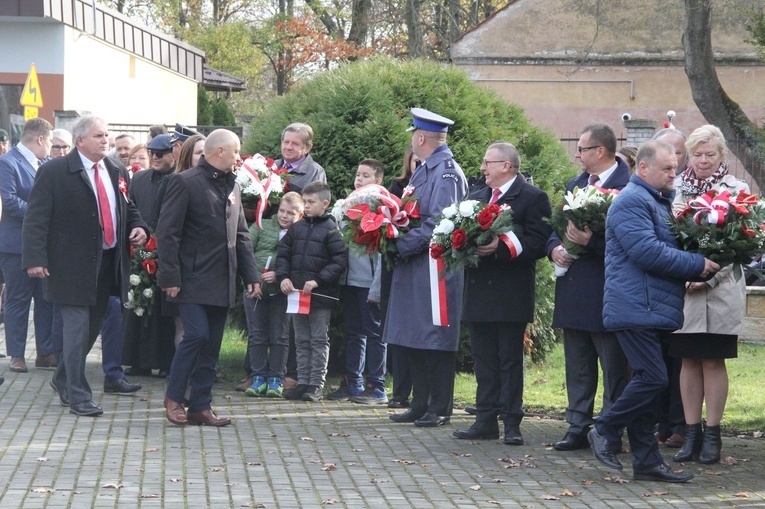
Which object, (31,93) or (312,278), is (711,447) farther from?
(31,93)

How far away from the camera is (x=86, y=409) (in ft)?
28.7

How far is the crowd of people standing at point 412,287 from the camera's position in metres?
6.94

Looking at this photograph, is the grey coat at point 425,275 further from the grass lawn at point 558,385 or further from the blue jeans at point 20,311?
the blue jeans at point 20,311

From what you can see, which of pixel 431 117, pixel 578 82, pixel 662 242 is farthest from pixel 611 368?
pixel 578 82

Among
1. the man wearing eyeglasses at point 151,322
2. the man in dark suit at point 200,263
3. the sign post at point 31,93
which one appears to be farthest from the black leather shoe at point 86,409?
the sign post at point 31,93

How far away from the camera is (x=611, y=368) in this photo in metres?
7.57

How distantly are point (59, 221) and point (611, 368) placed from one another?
4262mm

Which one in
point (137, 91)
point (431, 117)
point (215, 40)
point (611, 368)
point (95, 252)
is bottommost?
point (611, 368)

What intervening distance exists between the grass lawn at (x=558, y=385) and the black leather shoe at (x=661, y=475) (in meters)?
1.98

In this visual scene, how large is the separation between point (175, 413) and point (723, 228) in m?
4.04

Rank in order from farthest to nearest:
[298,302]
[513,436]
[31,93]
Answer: [31,93] → [298,302] → [513,436]

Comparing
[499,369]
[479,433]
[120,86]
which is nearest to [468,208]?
[499,369]

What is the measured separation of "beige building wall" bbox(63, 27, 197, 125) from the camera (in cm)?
2914

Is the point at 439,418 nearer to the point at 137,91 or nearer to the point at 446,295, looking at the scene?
the point at 446,295
